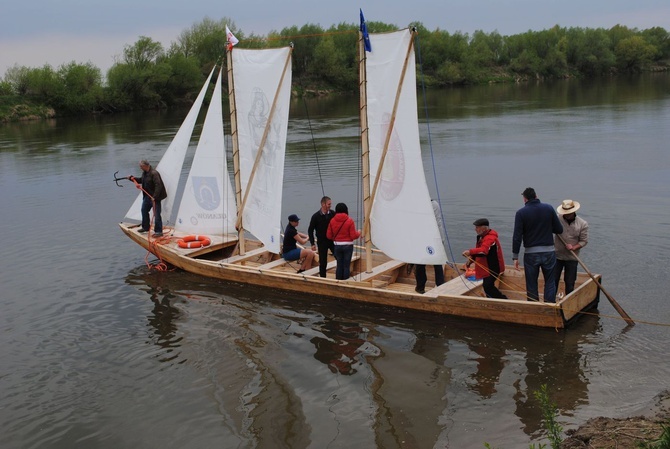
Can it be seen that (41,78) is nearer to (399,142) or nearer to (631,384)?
(399,142)

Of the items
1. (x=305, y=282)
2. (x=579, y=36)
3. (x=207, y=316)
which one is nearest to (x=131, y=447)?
(x=207, y=316)

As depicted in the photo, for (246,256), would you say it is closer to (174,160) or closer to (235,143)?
(235,143)

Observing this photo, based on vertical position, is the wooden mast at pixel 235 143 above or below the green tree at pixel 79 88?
below

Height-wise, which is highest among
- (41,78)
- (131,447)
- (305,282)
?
(41,78)

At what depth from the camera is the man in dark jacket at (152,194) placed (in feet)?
66.5

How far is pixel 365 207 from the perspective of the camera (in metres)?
15.9

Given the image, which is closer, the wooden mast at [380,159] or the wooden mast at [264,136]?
the wooden mast at [380,159]

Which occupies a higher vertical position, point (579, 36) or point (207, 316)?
point (579, 36)

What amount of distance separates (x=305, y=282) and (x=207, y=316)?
2.46 metres

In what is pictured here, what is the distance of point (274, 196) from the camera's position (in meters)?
17.9

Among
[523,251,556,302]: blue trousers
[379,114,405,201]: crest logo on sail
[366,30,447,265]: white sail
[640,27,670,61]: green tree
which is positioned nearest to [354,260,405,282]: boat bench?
[366,30,447,265]: white sail

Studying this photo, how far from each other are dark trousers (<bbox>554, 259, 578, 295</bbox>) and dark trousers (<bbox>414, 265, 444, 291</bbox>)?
260 cm

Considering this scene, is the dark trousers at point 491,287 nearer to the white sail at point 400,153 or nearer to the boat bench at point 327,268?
the white sail at point 400,153

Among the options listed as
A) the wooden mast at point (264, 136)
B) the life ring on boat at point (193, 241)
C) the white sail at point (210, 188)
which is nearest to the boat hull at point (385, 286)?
the life ring on boat at point (193, 241)
